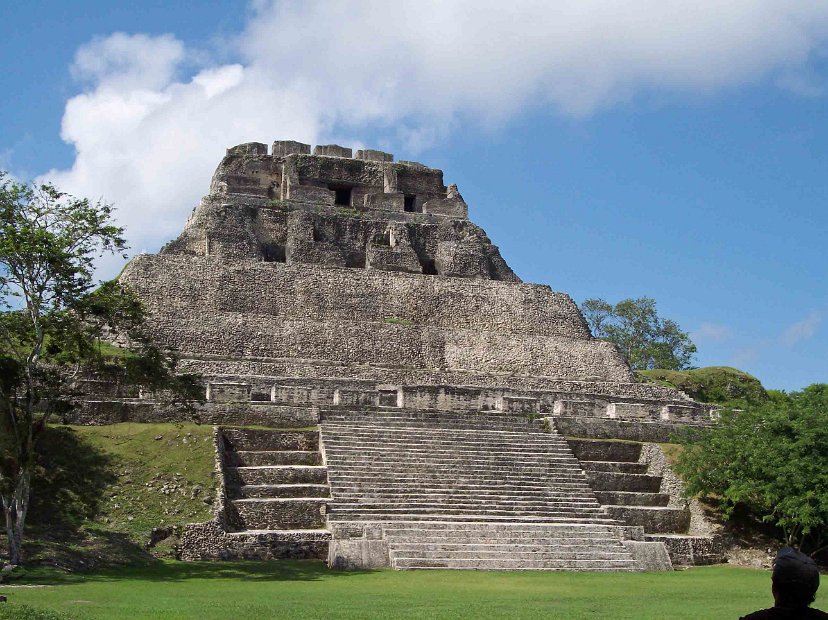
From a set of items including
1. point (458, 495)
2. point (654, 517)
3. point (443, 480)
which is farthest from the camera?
point (654, 517)

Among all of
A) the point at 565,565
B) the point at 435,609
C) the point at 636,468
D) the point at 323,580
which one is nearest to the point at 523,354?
the point at 636,468

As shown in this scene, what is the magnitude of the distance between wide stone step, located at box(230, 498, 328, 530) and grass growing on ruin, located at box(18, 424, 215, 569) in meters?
0.62

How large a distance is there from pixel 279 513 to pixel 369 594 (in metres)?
5.12

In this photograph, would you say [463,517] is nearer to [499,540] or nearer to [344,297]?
[499,540]

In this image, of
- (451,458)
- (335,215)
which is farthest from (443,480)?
(335,215)

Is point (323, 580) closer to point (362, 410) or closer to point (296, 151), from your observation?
point (362, 410)

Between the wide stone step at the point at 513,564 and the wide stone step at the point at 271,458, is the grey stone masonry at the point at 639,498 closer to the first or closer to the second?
the wide stone step at the point at 513,564

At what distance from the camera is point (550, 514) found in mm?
16672

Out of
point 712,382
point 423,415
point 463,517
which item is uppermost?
point 712,382

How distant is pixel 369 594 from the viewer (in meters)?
11.0

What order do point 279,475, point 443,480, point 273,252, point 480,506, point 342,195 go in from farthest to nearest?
1. point 342,195
2. point 273,252
3. point 443,480
4. point 279,475
5. point 480,506

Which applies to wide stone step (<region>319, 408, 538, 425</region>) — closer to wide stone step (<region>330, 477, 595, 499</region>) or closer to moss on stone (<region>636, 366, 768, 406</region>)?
wide stone step (<region>330, 477, 595, 499</region>)

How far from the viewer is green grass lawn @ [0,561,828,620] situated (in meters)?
9.38

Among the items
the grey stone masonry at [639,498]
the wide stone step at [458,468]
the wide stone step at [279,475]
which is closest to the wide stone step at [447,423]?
the grey stone masonry at [639,498]
